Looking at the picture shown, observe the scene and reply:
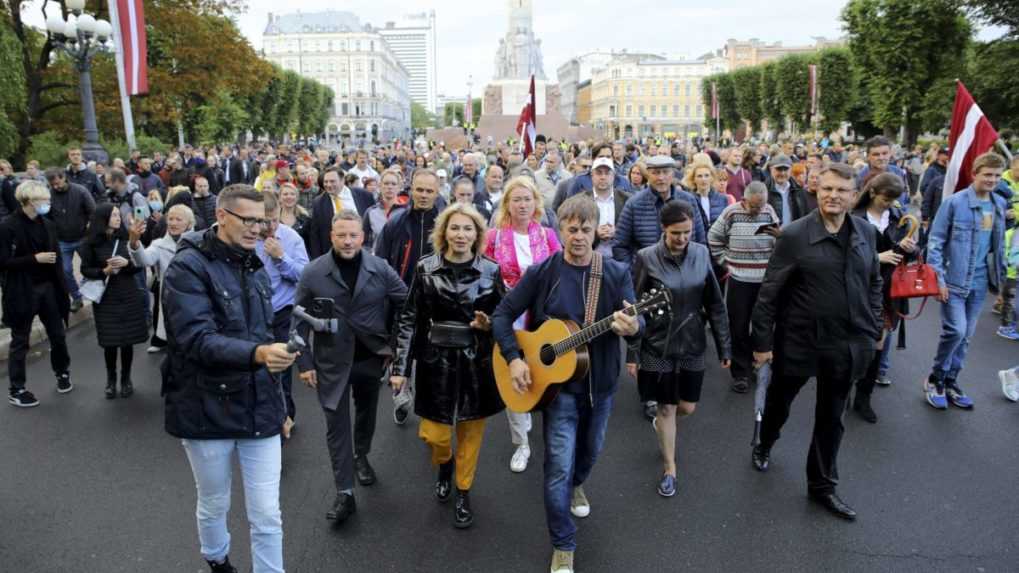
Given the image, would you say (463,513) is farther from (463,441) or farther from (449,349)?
(449,349)

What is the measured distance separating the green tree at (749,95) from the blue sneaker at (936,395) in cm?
6156

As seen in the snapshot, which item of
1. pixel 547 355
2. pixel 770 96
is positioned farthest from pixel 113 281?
pixel 770 96

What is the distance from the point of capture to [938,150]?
9.62m

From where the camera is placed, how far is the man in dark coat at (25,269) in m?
6.04

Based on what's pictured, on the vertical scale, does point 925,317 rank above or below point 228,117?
below

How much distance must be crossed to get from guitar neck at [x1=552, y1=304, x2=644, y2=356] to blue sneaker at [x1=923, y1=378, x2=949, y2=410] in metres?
3.98

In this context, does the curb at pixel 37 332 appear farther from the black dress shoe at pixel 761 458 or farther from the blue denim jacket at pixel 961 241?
the blue denim jacket at pixel 961 241

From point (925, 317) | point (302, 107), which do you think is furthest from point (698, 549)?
point (302, 107)

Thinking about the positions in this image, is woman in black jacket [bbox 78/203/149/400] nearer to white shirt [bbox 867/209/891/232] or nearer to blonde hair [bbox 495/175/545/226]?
blonde hair [bbox 495/175/545/226]

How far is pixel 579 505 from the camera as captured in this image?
165 inches

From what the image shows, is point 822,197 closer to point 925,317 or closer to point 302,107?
point 925,317

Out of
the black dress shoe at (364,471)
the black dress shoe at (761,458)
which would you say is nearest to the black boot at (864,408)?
the black dress shoe at (761,458)

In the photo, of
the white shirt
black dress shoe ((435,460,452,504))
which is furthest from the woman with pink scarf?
the white shirt

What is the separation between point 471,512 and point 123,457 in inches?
109
